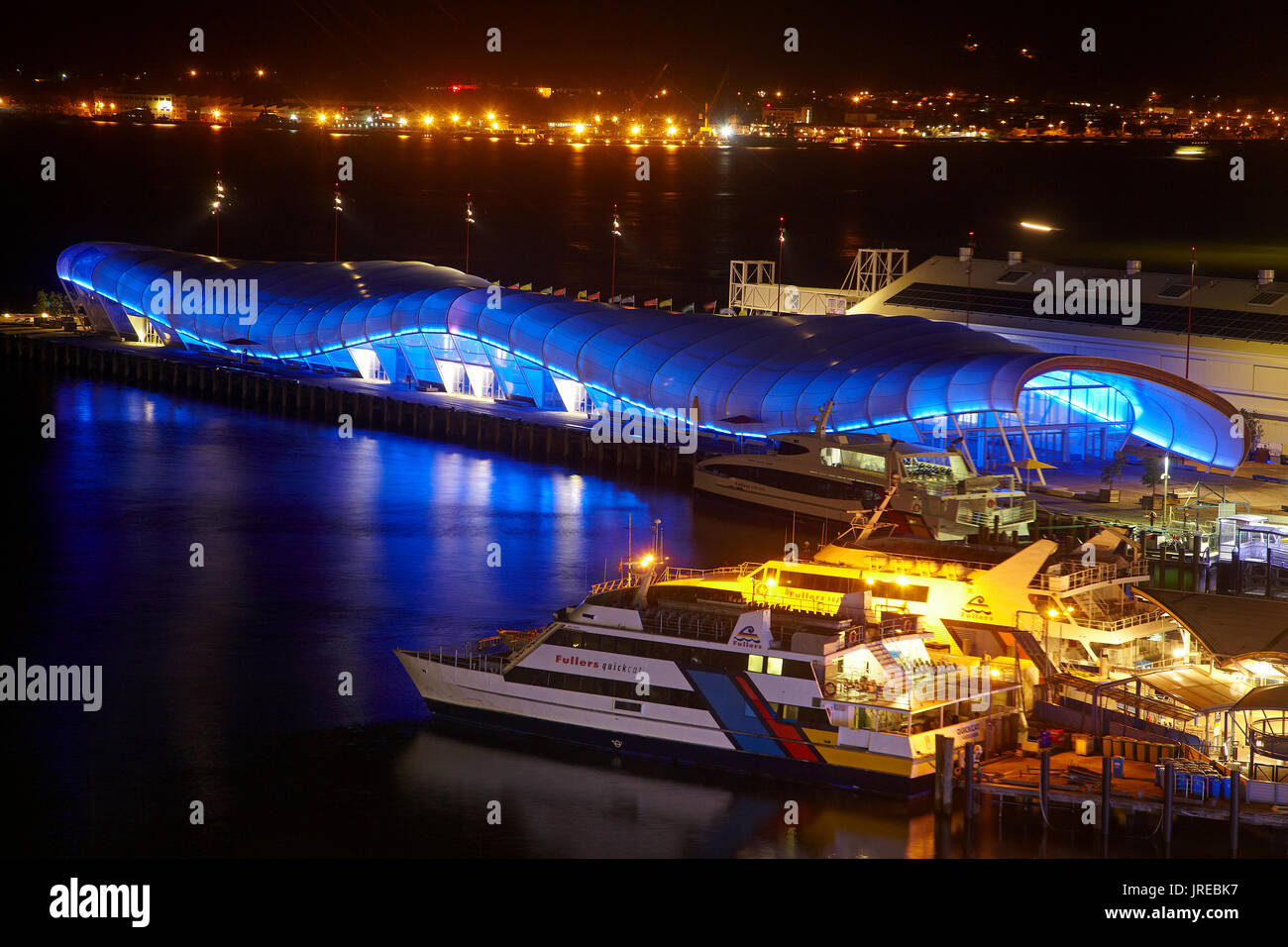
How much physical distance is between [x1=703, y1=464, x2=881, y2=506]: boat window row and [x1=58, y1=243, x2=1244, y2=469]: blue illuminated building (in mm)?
3011

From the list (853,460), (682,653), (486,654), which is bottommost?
(486,654)

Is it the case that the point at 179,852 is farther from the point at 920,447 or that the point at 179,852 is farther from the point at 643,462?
the point at 643,462

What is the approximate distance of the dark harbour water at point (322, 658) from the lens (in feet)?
99.7

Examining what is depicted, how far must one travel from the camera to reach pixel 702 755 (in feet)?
107

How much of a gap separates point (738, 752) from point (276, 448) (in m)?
40.4

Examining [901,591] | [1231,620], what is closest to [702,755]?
[901,591]

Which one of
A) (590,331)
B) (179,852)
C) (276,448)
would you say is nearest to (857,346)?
(590,331)

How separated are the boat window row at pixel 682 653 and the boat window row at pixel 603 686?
0.55 m

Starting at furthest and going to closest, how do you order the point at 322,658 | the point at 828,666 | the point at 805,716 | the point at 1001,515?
1. the point at 1001,515
2. the point at 322,658
3. the point at 828,666
4. the point at 805,716

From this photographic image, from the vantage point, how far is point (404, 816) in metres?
31.1

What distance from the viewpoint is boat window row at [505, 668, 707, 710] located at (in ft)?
107

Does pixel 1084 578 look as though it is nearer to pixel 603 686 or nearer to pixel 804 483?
pixel 603 686

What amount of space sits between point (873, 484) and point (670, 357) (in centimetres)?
1362

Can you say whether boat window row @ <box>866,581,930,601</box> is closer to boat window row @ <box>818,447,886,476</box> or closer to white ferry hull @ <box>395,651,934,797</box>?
white ferry hull @ <box>395,651,934,797</box>
